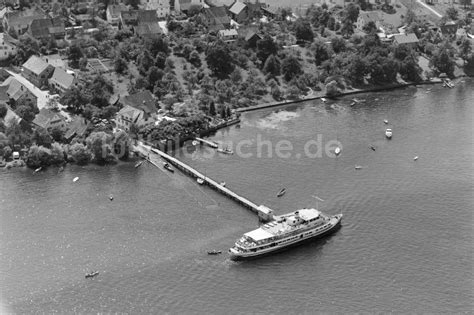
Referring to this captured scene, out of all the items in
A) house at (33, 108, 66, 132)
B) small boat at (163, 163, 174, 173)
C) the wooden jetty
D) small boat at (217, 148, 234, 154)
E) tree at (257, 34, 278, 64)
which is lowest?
small boat at (163, 163, 174, 173)

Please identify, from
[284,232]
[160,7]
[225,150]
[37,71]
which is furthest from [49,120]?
[160,7]

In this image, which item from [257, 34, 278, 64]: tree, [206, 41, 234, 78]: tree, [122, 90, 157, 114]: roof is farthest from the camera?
[257, 34, 278, 64]: tree

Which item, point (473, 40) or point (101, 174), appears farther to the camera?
point (473, 40)

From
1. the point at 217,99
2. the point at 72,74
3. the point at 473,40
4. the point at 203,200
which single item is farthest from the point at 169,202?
the point at 473,40

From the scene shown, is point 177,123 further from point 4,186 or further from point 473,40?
point 473,40

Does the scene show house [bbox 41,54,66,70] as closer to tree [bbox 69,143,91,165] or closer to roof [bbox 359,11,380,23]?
tree [bbox 69,143,91,165]

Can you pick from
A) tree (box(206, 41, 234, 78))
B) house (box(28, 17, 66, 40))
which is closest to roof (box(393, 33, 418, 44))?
tree (box(206, 41, 234, 78))
